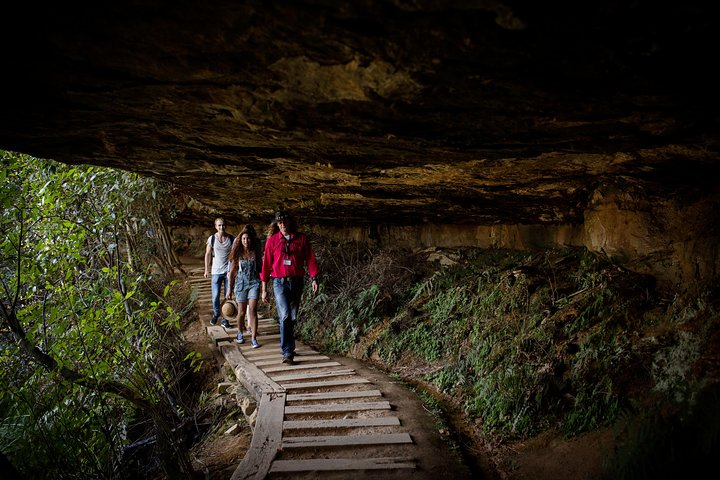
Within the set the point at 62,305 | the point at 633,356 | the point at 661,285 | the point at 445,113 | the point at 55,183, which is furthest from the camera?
the point at 62,305

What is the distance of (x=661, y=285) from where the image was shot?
503 cm

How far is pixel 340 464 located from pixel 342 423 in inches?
32.4

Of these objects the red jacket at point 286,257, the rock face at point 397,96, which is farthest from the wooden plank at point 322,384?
the rock face at point 397,96

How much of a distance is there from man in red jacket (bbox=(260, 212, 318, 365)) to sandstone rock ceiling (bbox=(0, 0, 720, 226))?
1974 mm

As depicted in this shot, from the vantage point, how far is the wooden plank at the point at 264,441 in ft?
12.1

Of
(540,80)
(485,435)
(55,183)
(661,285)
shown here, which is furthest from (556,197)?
(55,183)

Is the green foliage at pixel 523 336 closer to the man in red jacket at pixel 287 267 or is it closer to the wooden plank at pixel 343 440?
the wooden plank at pixel 343 440

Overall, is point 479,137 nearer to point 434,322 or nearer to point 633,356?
point 633,356

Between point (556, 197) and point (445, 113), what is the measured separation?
3.50 meters

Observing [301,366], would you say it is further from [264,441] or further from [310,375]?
[264,441]

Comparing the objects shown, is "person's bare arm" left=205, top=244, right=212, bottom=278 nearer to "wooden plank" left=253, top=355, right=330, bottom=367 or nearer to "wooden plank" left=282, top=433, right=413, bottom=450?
"wooden plank" left=253, top=355, right=330, bottom=367

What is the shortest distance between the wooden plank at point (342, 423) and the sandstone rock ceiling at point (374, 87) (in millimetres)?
2726

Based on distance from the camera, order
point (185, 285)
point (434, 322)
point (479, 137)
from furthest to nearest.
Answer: point (185, 285), point (434, 322), point (479, 137)

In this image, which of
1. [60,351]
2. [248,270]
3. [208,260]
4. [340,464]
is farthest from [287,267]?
[340,464]
